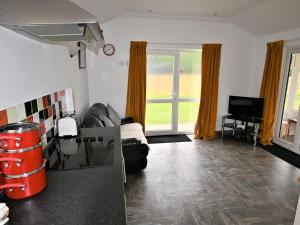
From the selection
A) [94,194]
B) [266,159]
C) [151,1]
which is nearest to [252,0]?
[151,1]

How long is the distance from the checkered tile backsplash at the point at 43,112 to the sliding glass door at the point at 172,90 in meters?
2.65

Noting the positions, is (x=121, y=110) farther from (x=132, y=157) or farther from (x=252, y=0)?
(x=252, y=0)

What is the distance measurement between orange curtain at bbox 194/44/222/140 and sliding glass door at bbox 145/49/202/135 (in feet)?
0.73

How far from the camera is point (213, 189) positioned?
2723 millimetres

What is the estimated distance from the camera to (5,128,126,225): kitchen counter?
0.87 meters

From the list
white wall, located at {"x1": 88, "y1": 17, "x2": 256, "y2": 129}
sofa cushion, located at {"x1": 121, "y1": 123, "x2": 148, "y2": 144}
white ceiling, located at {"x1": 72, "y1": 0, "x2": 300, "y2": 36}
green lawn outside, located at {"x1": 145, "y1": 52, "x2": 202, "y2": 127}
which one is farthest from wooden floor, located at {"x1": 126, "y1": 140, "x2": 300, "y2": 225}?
white ceiling, located at {"x1": 72, "y1": 0, "x2": 300, "y2": 36}

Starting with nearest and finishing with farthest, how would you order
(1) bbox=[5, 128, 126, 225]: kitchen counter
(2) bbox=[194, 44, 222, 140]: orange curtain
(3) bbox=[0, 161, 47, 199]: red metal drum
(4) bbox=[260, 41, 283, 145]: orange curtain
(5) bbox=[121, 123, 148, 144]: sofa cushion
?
1. (1) bbox=[5, 128, 126, 225]: kitchen counter
2. (3) bbox=[0, 161, 47, 199]: red metal drum
3. (5) bbox=[121, 123, 148, 144]: sofa cushion
4. (4) bbox=[260, 41, 283, 145]: orange curtain
5. (2) bbox=[194, 44, 222, 140]: orange curtain

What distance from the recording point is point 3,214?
0.81 m

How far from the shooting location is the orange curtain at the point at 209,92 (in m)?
4.56

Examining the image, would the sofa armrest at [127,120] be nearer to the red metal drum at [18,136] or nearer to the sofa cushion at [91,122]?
the sofa cushion at [91,122]

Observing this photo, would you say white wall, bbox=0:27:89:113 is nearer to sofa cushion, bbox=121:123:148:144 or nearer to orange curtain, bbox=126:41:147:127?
sofa cushion, bbox=121:123:148:144

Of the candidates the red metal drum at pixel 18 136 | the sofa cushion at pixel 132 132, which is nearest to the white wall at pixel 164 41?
the sofa cushion at pixel 132 132

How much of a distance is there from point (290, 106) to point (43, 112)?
4621 mm

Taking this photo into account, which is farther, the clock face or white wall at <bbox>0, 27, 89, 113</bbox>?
the clock face
